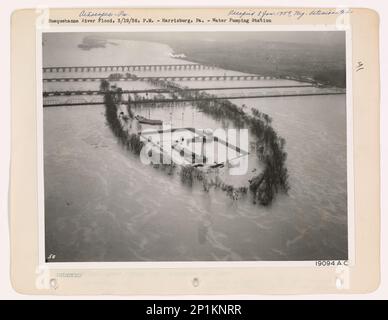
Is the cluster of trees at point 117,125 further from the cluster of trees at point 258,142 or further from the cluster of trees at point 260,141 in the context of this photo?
the cluster of trees at point 260,141

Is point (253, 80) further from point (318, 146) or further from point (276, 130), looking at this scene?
point (318, 146)

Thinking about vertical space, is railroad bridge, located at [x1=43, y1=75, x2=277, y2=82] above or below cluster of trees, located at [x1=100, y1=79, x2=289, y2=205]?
above

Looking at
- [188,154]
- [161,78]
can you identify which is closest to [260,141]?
[188,154]

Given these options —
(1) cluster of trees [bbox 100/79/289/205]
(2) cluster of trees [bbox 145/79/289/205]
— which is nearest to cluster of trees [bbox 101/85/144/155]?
(1) cluster of trees [bbox 100/79/289/205]

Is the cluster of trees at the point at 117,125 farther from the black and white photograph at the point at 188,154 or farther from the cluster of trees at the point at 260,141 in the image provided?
the cluster of trees at the point at 260,141

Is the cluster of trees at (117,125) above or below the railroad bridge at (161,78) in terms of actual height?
below

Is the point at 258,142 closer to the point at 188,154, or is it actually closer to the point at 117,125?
the point at 188,154

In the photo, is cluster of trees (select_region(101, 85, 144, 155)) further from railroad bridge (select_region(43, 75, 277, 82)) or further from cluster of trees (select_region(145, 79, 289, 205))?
cluster of trees (select_region(145, 79, 289, 205))

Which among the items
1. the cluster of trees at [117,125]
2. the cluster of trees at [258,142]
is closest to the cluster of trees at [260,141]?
the cluster of trees at [258,142]

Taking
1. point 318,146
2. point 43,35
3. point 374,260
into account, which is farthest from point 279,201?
point 43,35
